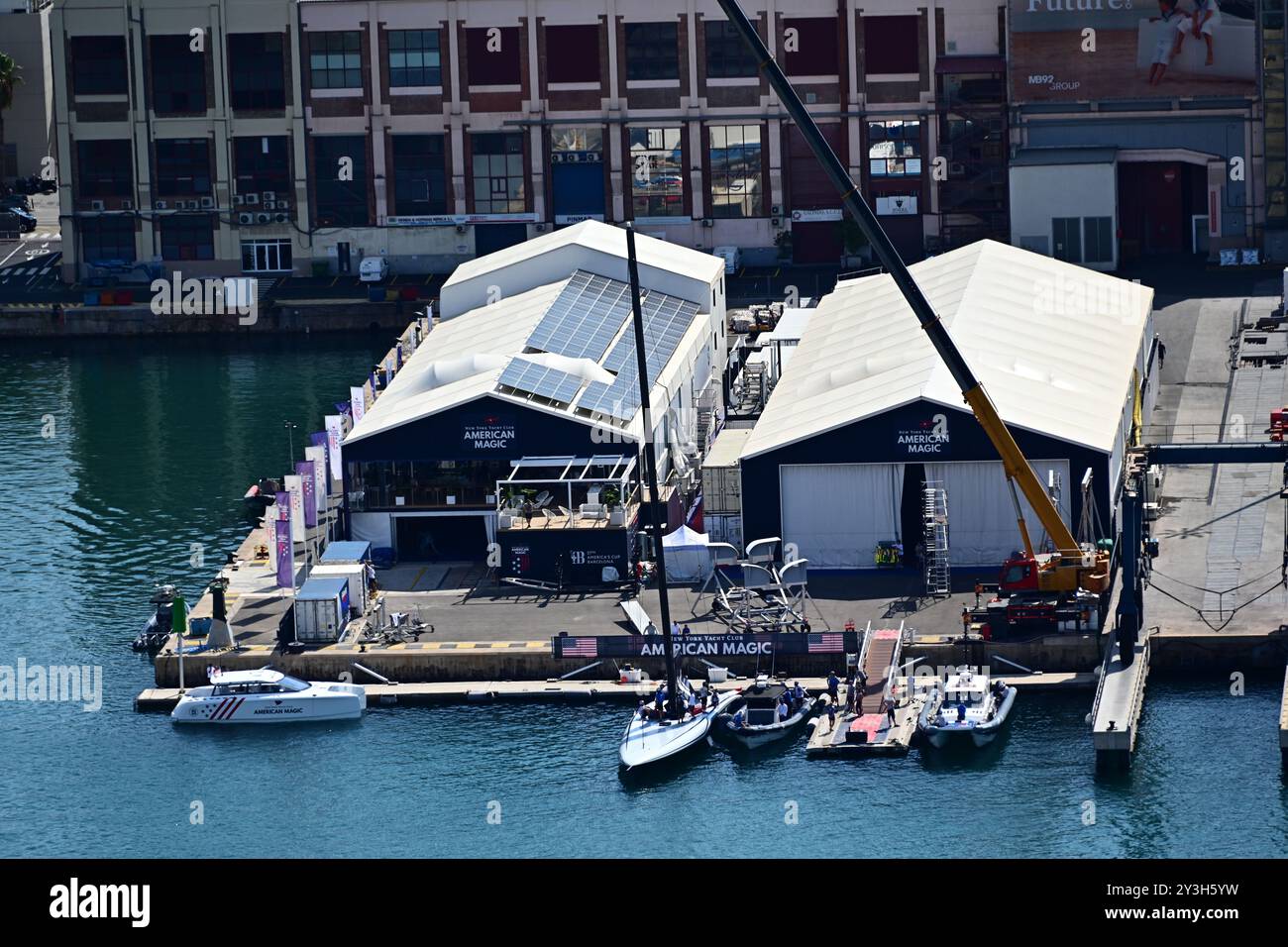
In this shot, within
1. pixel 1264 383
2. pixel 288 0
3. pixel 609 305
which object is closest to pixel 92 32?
pixel 288 0

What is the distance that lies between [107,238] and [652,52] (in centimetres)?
3896

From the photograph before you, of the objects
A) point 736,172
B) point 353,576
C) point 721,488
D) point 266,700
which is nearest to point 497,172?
point 736,172

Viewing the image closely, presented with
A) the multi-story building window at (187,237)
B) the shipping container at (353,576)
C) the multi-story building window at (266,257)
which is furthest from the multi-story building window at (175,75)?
the shipping container at (353,576)

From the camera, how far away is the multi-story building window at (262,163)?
141 metres

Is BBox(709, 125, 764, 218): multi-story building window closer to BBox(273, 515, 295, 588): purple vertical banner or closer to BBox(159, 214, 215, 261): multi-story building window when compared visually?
BBox(159, 214, 215, 261): multi-story building window

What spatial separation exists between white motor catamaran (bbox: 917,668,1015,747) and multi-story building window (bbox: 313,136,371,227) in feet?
290

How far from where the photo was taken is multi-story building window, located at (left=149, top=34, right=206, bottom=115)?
14000 cm

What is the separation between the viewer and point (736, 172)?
13650cm

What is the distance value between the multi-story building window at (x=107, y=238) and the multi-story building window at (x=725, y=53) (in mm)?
40525

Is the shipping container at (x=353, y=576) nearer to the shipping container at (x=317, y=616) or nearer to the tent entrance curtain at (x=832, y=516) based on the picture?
the shipping container at (x=317, y=616)

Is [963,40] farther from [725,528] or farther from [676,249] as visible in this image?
[725,528]

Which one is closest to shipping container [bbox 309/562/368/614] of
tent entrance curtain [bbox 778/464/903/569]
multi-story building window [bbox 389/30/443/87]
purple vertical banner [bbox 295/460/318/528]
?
purple vertical banner [bbox 295/460/318/528]

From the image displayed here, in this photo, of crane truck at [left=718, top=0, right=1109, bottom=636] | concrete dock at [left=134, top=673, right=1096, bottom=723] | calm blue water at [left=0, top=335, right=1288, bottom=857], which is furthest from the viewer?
crane truck at [left=718, top=0, right=1109, bottom=636]

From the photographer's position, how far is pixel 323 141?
459 feet
